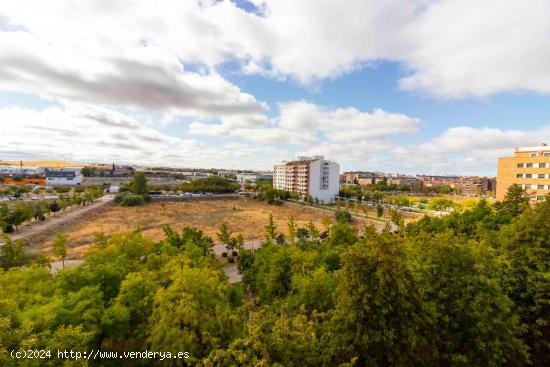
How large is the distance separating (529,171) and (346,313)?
55898mm

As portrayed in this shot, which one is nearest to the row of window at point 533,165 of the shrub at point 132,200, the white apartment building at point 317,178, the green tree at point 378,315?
the green tree at point 378,315

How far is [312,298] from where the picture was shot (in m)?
13.3

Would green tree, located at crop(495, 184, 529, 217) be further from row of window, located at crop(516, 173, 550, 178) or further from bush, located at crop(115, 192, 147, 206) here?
bush, located at crop(115, 192, 147, 206)

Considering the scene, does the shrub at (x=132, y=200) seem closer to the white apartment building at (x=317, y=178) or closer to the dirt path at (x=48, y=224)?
the dirt path at (x=48, y=224)

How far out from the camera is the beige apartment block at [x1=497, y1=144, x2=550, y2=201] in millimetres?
43531

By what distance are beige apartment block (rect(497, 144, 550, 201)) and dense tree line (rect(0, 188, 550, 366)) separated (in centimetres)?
4230

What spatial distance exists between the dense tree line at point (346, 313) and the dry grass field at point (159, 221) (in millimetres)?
28852

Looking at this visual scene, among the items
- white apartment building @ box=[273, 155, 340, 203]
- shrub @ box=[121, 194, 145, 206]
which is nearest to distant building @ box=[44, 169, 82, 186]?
shrub @ box=[121, 194, 145, 206]

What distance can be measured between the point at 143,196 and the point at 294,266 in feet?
272

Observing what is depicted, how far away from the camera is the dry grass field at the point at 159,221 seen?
42.6 m

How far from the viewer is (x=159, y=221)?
59188 millimetres

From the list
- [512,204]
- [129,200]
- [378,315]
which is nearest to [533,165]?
[512,204]

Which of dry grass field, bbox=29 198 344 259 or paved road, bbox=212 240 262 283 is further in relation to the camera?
dry grass field, bbox=29 198 344 259

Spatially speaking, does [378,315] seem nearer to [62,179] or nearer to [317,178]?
[317,178]
